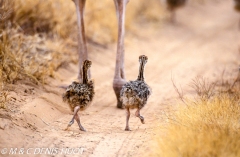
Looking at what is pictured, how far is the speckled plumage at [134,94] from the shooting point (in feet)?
20.5

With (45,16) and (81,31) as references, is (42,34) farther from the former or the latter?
(81,31)

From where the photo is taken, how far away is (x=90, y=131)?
6.13 meters

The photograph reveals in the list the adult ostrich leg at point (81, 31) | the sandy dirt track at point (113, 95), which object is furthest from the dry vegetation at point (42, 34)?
the adult ostrich leg at point (81, 31)

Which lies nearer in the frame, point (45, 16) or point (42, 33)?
point (42, 33)

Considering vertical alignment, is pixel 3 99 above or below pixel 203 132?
above

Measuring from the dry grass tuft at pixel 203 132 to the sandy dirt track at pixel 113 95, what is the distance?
0.40m

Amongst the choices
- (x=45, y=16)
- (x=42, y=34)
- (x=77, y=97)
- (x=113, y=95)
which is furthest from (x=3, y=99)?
(x=45, y=16)

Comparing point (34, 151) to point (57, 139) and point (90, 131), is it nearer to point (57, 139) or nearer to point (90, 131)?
point (57, 139)

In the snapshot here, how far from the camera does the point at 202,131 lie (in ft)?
17.2

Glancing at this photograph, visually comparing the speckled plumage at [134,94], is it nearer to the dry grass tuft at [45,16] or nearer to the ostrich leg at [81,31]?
the ostrich leg at [81,31]

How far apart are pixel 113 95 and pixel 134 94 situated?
73.8 inches

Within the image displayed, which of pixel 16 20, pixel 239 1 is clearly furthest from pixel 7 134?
pixel 239 1

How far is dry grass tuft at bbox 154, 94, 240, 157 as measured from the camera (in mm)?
4828

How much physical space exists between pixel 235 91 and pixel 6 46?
11.4 ft
